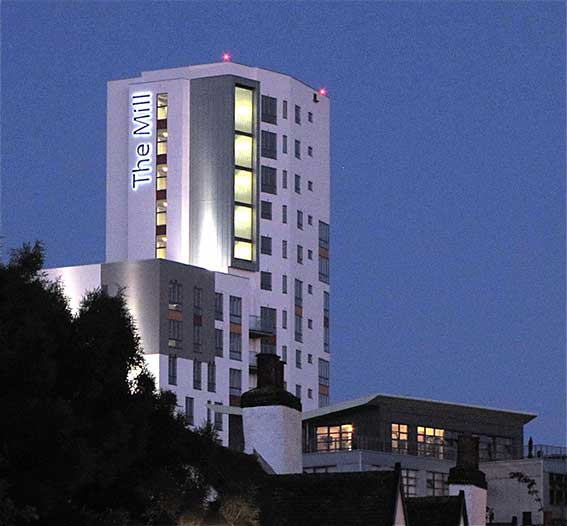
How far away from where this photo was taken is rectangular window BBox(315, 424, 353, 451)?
148375 mm

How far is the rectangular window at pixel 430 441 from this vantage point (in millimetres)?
157375

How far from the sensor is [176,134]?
18562 cm

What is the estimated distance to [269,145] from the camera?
623ft

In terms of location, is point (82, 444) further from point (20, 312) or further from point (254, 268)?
point (254, 268)

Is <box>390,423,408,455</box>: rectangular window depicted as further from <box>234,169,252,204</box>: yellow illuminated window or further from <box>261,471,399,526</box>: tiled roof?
<box>261,471,399,526</box>: tiled roof

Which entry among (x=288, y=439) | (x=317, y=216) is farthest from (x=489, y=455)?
(x=288, y=439)

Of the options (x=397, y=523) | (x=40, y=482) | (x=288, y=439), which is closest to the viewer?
(x=40, y=482)

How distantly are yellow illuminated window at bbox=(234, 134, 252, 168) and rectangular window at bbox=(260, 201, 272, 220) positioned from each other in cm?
395

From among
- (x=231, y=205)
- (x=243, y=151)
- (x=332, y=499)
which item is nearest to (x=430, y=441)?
(x=231, y=205)

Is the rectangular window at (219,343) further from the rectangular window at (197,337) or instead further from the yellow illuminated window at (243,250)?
the yellow illuminated window at (243,250)

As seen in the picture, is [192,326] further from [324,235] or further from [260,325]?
[324,235]

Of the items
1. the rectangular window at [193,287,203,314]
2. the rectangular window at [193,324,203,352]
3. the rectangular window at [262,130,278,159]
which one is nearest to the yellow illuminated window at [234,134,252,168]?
the rectangular window at [262,130,278,159]

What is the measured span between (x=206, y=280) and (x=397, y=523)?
442 ft

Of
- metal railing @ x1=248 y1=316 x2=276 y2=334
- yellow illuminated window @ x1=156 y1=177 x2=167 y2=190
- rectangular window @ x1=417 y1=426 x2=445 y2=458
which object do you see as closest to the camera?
rectangular window @ x1=417 y1=426 x2=445 y2=458
